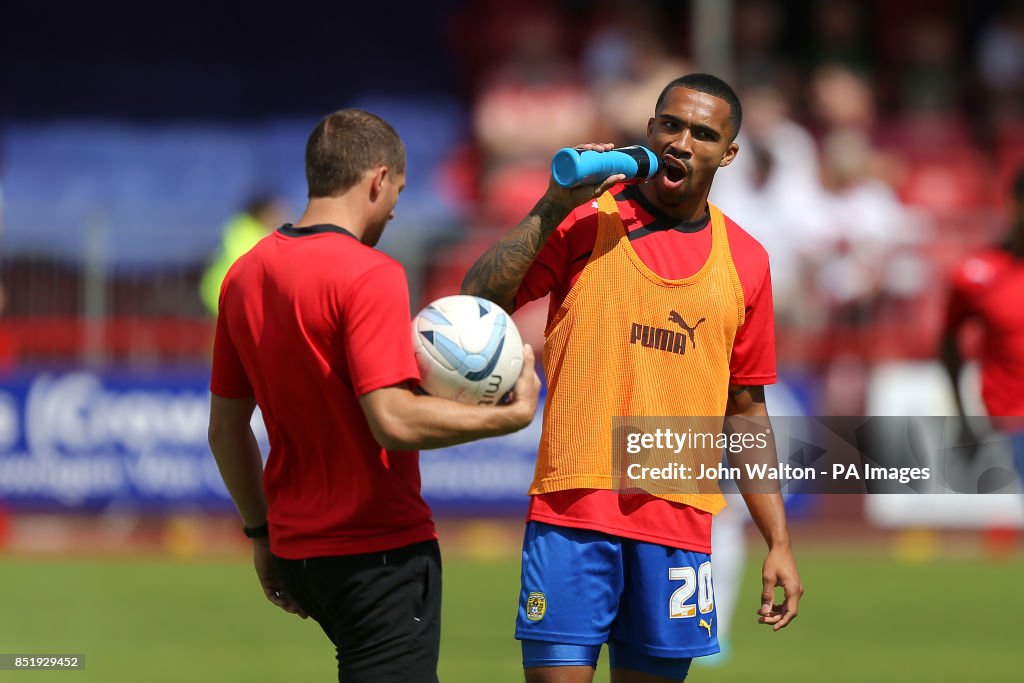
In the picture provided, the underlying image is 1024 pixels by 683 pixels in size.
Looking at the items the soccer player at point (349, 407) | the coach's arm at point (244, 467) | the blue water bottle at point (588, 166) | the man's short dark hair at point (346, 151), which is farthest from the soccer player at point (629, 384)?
the coach's arm at point (244, 467)

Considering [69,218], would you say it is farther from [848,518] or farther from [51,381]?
[848,518]

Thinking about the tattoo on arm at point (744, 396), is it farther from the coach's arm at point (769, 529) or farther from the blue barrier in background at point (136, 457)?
the blue barrier in background at point (136, 457)

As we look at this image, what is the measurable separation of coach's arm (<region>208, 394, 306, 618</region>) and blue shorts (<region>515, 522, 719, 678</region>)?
81 cm

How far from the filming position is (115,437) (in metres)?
14.5

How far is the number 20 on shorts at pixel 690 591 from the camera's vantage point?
5375 mm

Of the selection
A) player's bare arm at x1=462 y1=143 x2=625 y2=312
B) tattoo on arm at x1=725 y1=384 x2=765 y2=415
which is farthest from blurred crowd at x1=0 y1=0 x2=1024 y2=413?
player's bare arm at x1=462 y1=143 x2=625 y2=312

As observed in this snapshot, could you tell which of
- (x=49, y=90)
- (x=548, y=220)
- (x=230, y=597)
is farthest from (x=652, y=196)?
(x=49, y=90)

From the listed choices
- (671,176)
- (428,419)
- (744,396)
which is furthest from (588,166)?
(744,396)

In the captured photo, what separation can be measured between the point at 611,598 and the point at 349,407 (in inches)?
47.1

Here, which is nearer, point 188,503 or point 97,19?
point 188,503

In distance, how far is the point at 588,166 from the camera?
16.5 feet

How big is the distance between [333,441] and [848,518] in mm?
10369

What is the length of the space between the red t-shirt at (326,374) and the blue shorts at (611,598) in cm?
50

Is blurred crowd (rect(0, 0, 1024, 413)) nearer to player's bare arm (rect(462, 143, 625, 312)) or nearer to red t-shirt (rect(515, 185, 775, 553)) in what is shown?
red t-shirt (rect(515, 185, 775, 553))
